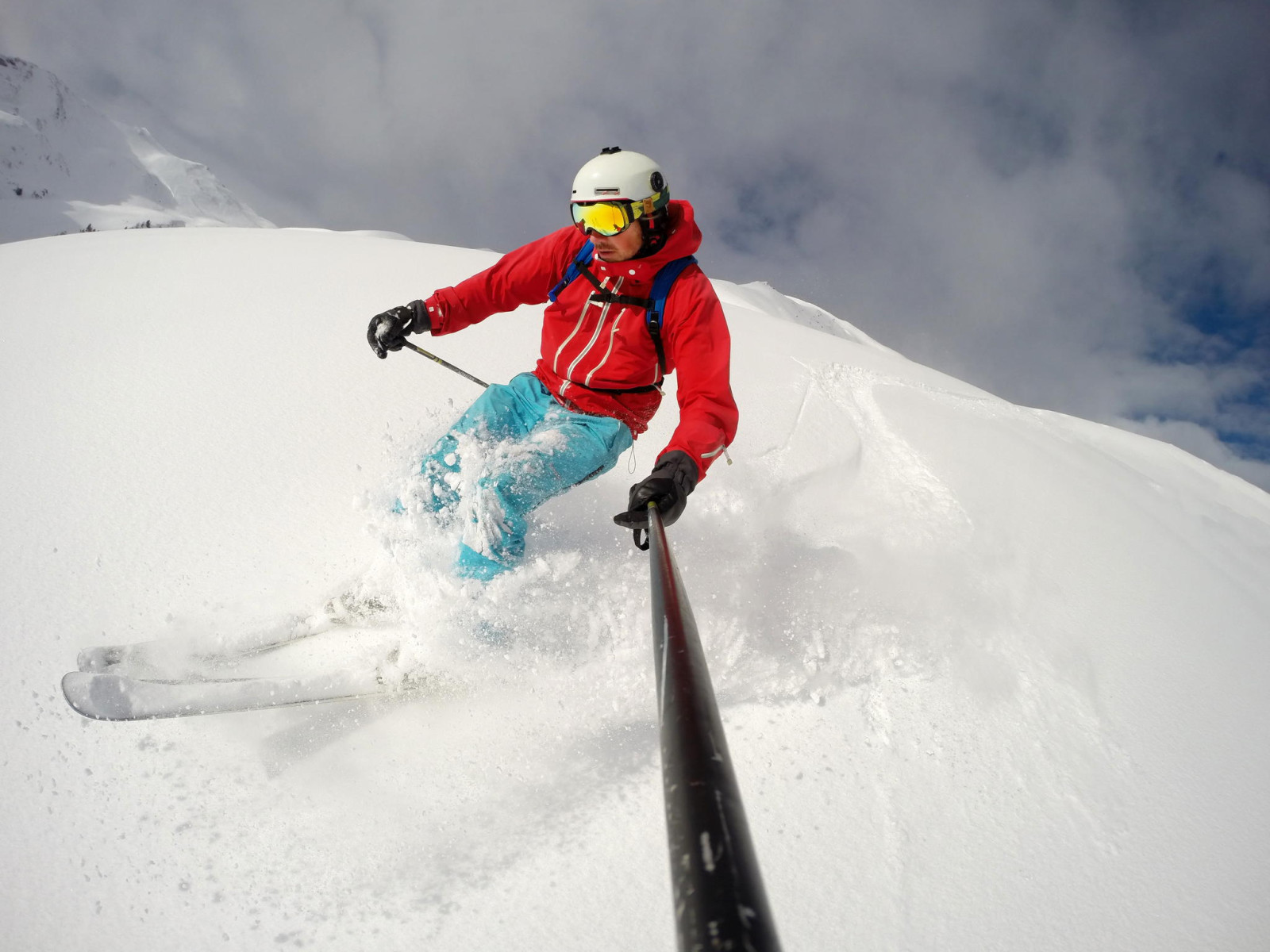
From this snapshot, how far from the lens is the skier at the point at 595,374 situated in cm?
255

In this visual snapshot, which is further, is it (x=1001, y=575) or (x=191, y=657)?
(x=1001, y=575)

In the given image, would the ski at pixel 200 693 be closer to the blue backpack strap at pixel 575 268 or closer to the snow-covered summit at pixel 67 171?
the blue backpack strap at pixel 575 268

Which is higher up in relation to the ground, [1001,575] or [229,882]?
[1001,575]

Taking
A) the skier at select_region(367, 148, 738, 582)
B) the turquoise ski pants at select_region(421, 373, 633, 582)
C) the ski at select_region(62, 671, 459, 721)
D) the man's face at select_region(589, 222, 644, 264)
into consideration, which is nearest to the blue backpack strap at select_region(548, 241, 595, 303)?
the skier at select_region(367, 148, 738, 582)

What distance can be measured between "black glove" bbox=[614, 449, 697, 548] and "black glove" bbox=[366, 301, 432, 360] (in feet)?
5.87

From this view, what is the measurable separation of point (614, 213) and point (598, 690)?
200 centimetres

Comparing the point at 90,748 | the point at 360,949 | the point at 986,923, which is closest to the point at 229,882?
the point at 360,949

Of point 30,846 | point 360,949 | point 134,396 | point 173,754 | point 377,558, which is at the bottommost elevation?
point 360,949

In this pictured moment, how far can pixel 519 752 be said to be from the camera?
2213 mm

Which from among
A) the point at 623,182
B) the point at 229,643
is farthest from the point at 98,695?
the point at 623,182

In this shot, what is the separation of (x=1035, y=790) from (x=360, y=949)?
7.15ft

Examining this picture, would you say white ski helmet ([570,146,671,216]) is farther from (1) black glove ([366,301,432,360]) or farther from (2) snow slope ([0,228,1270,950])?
(2) snow slope ([0,228,1270,950])

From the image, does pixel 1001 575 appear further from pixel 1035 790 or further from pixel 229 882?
pixel 229 882

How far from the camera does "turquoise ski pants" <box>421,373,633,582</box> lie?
254 centimetres
